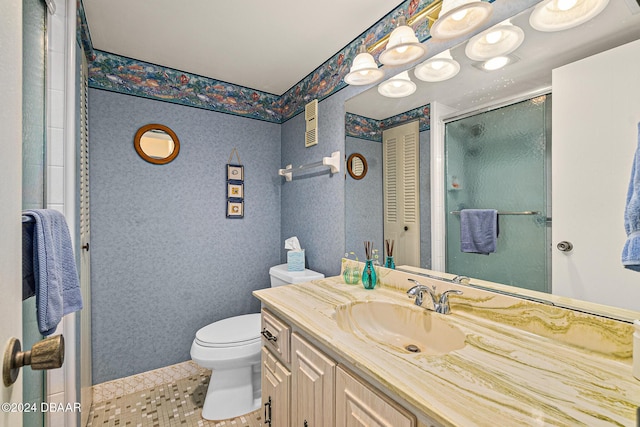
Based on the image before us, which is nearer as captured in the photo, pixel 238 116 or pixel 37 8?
pixel 37 8

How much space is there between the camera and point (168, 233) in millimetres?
2156

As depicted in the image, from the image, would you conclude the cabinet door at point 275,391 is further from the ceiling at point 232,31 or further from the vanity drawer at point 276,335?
the ceiling at point 232,31

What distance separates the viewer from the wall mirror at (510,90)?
85 centimetres

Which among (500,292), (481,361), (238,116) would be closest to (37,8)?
(238,116)

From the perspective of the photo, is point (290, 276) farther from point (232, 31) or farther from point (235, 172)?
point (232, 31)

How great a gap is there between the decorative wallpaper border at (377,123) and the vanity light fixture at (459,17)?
32cm

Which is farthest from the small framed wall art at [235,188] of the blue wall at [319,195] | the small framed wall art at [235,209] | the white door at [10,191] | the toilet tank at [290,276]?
the white door at [10,191]

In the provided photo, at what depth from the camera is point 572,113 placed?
92 centimetres

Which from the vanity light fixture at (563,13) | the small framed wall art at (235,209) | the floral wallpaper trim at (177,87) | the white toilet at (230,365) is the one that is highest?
the floral wallpaper trim at (177,87)

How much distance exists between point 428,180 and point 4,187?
4.56ft

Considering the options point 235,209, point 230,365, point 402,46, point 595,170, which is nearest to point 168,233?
point 235,209

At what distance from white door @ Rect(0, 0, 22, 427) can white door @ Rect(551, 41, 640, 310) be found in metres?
1.37

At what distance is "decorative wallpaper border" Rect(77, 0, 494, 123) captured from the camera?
5.33ft

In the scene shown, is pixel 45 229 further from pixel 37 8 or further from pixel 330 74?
pixel 330 74
